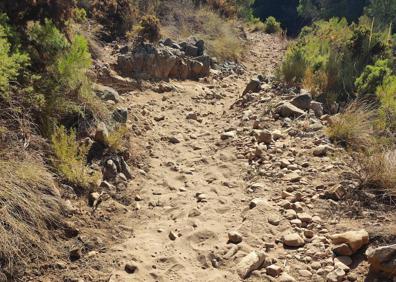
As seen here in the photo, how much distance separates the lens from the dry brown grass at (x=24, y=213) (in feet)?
9.57

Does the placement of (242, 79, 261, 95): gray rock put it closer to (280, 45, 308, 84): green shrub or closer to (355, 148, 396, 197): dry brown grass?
(280, 45, 308, 84): green shrub

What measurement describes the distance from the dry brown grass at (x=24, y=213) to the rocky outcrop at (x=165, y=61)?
4.14m

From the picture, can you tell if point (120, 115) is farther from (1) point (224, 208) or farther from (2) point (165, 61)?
(2) point (165, 61)

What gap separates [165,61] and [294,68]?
7.71 feet

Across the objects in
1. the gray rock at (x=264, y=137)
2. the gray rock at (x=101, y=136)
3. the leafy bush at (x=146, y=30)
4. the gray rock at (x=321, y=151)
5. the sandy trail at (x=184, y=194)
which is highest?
the leafy bush at (x=146, y=30)

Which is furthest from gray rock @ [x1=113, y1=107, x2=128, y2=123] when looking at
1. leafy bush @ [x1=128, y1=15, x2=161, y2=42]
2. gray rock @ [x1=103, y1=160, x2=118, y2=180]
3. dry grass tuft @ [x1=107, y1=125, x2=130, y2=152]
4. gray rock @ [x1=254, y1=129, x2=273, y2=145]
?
leafy bush @ [x1=128, y1=15, x2=161, y2=42]

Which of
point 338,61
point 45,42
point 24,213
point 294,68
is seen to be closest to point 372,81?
point 338,61

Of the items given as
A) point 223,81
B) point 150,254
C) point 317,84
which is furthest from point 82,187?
point 223,81

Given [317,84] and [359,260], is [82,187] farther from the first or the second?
[317,84]

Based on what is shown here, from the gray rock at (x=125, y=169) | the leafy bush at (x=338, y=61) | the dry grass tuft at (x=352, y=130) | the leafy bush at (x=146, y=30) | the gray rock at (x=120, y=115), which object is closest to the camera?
the gray rock at (x=125, y=169)

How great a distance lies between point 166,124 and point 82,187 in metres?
2.38

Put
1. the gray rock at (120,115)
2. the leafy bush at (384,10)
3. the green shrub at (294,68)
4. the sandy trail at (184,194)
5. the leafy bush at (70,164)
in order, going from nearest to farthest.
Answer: the sandy trail at (184,194), the leafy bush at (70,164), the gray rock at (120,115), the green shrub at (294,68), the leafy bush at (384,10)

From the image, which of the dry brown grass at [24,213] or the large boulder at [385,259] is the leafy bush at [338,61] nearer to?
the large boulder at [385,259]

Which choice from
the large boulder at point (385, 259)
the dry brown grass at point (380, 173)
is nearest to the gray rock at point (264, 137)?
the dry brown grass at point (380, 173)
